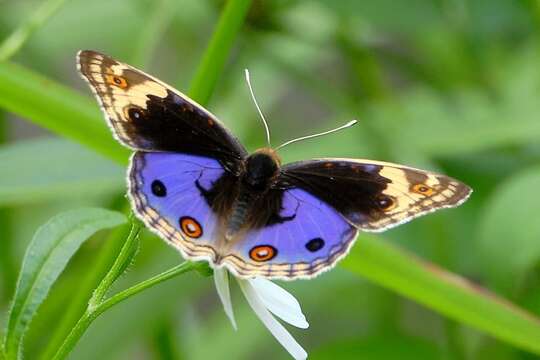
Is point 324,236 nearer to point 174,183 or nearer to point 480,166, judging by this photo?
point 174,183

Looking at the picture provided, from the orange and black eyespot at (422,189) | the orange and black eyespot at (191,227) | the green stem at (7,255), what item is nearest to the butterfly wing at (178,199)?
the orange and black eyespot at (191,227)

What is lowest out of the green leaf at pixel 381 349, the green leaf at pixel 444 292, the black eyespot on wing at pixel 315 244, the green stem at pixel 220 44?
the green leaf at pixel 381 349

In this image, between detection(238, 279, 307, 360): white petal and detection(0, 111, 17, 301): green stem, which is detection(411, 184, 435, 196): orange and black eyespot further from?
detection(0, 111, 17, 301): green stem

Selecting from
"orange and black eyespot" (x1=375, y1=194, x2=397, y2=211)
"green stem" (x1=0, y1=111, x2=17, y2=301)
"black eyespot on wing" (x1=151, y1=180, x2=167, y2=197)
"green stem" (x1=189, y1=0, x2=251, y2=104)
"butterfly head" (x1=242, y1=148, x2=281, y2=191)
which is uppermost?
"green stem" (x1=189, y1=0, x2=251, y2=104)

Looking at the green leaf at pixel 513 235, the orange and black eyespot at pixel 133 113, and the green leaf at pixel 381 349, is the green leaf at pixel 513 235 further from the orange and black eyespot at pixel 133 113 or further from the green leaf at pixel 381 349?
the orange and black eyespot at pixel 133 113

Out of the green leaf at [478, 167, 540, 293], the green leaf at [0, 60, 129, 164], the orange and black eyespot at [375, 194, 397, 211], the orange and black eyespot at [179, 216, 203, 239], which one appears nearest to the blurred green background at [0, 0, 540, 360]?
the green leaf at [478, 167, 540, 293]

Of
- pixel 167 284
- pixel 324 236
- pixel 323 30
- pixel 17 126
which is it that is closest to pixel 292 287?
pixel 167 284
